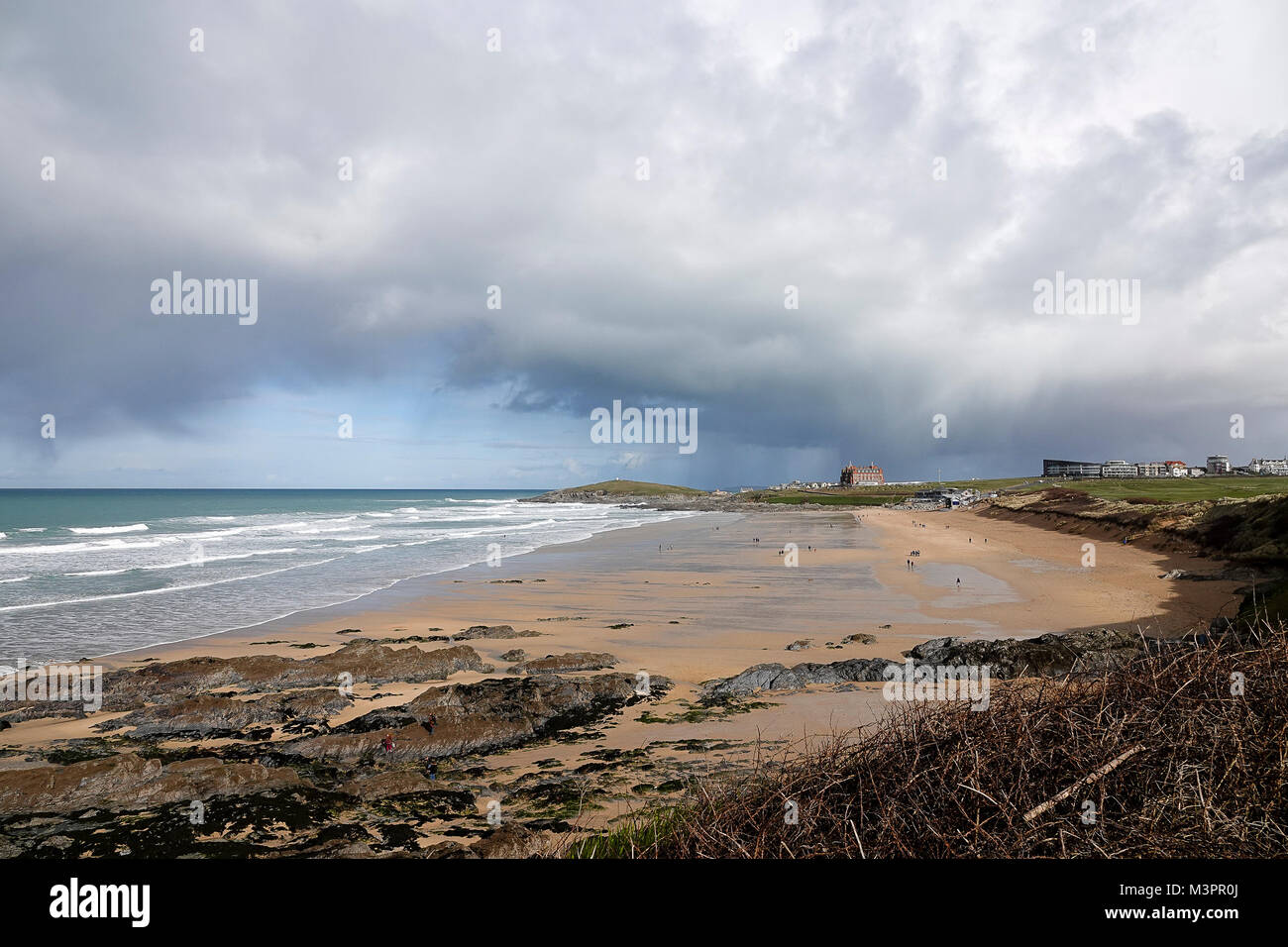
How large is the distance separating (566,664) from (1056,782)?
1573cm

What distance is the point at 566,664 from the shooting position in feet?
60.8

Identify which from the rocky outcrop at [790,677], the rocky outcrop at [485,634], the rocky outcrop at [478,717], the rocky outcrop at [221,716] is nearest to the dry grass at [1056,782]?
the rocky outcrop at [478,717]

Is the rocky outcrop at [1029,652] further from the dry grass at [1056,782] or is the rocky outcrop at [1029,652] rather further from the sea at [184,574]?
the sea at [184,574]

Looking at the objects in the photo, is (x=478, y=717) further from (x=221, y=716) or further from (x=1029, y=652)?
(x=1029, y=652)

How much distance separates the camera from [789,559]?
43.8m

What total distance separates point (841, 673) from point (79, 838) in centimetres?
1557

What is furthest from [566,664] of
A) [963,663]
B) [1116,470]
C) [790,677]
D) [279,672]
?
[1116,470]

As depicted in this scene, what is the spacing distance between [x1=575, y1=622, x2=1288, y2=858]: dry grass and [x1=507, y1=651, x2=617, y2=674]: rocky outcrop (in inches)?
548

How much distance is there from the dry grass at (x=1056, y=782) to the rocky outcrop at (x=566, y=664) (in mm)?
13914

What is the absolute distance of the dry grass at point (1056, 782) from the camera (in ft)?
12.1

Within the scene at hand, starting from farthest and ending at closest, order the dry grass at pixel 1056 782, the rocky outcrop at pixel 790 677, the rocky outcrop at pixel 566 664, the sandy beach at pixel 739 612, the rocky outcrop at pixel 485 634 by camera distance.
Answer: the rocky outcrop at pixel 485 634 < the rocky outcrop at pixel 566 664 < the rocky outcrop at pixel 790 677 < the sandy beach at pixel 739 612 < the dry grass at pixel 1056 782

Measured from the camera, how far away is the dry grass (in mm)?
3684

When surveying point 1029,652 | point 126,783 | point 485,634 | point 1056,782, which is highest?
point 1056,782
